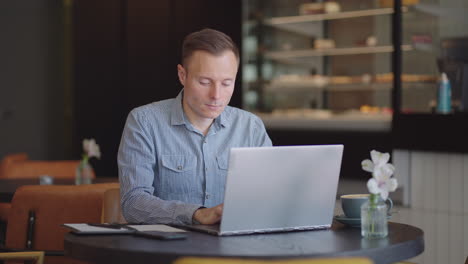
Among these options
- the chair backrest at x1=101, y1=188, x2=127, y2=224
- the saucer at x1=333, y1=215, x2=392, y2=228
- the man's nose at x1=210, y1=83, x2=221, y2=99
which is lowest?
the chair backrest at x1=101, y1=188, x2=127, y2=224

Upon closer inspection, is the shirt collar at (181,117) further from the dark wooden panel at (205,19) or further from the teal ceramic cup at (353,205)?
the dark wooden panel at (205,19)

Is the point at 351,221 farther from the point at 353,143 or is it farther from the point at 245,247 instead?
the point at 353,143

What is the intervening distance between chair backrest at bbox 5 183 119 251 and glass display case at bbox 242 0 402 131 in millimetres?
4454

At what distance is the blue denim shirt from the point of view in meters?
2.31

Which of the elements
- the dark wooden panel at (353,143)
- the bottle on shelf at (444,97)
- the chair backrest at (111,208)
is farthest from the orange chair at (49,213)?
the dark wooden panel at (353,143)

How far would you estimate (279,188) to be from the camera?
1931 millimetres

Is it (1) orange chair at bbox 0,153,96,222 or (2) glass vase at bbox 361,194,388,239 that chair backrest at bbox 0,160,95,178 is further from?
(2) glass vase at bbox 361,194,388,239

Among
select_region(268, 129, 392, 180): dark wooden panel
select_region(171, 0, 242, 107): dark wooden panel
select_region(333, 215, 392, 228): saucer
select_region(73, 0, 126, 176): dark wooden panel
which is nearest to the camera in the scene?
select_region(333, 215, 392, 228): saucer

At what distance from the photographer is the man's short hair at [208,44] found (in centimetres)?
227

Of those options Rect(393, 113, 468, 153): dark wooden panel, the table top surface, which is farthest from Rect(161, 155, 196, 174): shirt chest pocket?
Rect(393, 113, 468, 153): dark wooden panel

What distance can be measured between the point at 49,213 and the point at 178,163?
90 cm

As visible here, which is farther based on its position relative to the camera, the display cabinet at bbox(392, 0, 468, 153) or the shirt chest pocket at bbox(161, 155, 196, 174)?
the display cabinet at bbox(392, 0, 468, 153)

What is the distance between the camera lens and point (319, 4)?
7750mm

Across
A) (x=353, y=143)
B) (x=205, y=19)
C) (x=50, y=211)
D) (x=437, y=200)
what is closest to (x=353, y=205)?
(x=50, y=211)
